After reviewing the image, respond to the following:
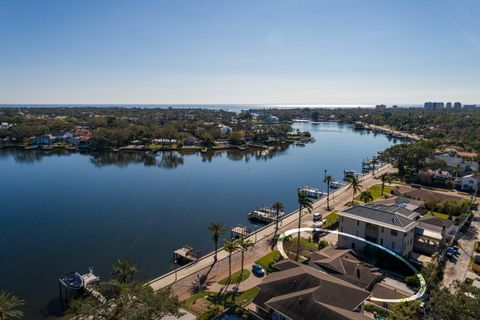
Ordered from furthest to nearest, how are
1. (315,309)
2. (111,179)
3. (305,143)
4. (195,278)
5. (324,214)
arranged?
(305,143) → (111,179) → (324,214) → (195,278) → (315,309)

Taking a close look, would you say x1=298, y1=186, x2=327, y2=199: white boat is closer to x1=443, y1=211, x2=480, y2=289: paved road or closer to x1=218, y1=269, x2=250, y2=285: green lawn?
x1=443, y1=211, x2=480, y2=289: paved road

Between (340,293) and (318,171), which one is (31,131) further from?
(340,293)

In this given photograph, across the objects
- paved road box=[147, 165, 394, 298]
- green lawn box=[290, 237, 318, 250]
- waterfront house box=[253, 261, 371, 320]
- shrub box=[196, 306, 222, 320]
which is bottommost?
paved road box=[147, 165, 394, 298]

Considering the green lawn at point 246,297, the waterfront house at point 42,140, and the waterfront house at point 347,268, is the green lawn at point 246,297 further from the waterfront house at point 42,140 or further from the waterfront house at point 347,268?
the waterfront house at point 42,140

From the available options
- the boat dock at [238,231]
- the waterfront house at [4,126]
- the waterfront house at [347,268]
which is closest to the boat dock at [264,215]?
the boat dock at [238,231]

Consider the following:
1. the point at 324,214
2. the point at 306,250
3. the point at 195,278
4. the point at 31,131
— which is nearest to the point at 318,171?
the point at 324,214

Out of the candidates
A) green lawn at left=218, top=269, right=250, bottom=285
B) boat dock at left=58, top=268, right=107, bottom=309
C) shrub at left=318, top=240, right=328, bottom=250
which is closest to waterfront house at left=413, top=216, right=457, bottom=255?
shrub at left=318, top=240, right=328, bottom=250
